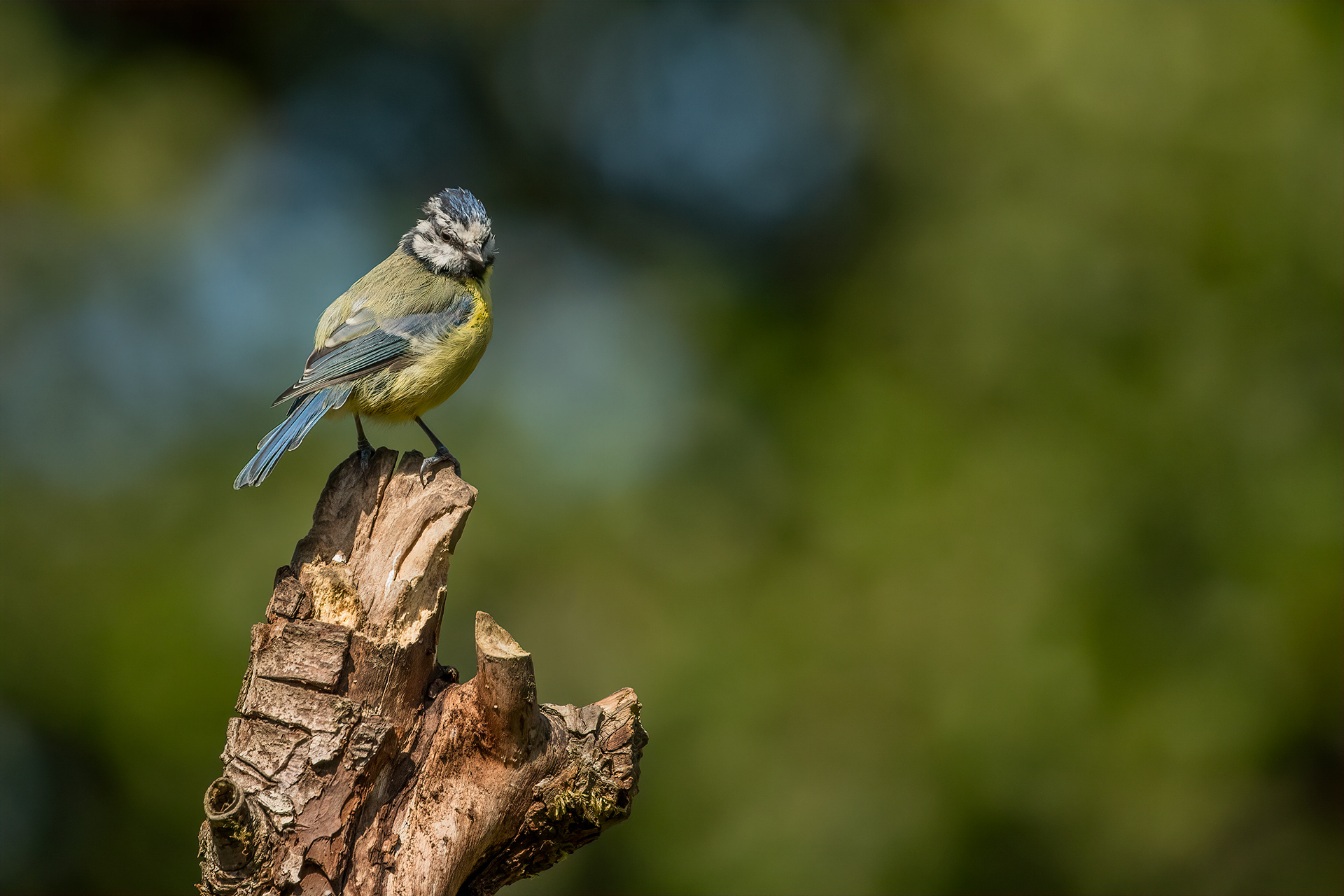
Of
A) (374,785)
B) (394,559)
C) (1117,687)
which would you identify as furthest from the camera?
(1117,687)

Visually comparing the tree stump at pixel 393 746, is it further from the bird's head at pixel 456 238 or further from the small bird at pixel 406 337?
the bird's head at pixel 456 238

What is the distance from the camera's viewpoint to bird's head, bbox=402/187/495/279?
15.5 ft

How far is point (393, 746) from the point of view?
290 centimetres

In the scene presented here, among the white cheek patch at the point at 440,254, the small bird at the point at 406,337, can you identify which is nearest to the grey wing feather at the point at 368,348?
the small bird at the point at 406,337

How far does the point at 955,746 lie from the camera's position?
6422 mm

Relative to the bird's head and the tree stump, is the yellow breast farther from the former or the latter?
the tree stump

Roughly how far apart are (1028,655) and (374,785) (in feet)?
15.5

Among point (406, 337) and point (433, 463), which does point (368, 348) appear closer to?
point (406, 337)

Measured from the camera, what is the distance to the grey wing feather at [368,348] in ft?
13.2

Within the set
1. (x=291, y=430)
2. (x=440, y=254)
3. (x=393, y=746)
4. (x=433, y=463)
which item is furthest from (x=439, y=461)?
(x=440, y=254)

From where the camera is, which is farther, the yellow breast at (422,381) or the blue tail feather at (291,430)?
the yellow breast at (422,381)

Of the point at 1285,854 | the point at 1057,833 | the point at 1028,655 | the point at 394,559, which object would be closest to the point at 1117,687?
the point at 1028,655

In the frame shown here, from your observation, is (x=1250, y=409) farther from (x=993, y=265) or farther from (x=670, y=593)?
(x=670, y=593)

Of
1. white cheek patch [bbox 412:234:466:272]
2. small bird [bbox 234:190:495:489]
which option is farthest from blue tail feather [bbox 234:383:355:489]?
white cheek patch [bbox 412:234:466:272]
